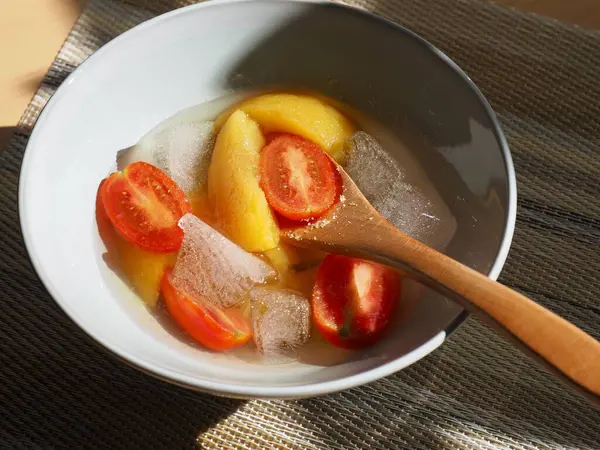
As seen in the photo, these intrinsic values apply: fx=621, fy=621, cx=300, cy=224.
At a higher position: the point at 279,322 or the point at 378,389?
the point at 279,322

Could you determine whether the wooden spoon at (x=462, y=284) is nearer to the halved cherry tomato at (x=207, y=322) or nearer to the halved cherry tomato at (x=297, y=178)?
the halved cherry tomato at (x=297, y=178)

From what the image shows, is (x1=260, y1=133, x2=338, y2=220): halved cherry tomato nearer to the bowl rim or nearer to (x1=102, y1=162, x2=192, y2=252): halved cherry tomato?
(x1=102, y1=162, x2=192, y2=252): halved cherry tomato

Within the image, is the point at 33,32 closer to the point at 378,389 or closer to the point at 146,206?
the point at 146,206

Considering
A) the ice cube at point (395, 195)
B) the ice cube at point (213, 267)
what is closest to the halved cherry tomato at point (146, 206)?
the ice cube at point (213, 267)

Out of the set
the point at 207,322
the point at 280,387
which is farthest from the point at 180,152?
the point at 280,387

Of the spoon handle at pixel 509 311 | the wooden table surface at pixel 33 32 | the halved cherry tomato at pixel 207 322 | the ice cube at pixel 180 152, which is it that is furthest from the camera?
the wooden table surface at pixel 33 32

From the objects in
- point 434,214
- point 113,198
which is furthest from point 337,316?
point 113,198
